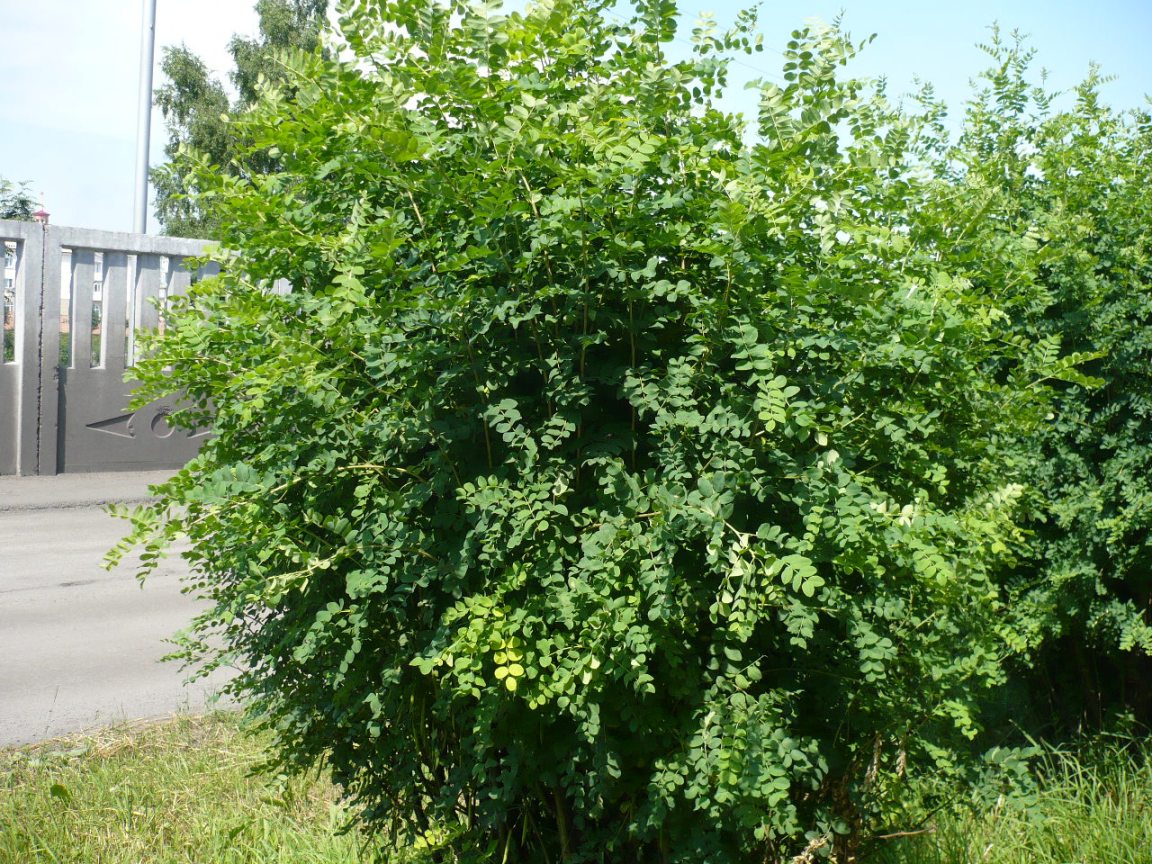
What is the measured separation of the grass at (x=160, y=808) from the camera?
354 centimetres

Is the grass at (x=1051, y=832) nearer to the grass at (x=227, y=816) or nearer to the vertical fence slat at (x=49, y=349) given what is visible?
the grass at (x=227, y=816)

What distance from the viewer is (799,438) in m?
2.35

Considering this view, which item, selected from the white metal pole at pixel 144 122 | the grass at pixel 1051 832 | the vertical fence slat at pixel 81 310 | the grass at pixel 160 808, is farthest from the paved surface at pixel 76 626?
the white metal pole at pixel 144 122

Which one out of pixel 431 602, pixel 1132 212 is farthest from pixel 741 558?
pixel 1132 212

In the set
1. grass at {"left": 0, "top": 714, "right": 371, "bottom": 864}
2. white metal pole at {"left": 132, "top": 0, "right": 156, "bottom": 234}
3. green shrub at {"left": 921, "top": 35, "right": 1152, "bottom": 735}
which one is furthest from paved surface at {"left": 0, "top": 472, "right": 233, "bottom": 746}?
white metal pole at {"left": 132, "top": 0, "right": 156, "bottom": 234}

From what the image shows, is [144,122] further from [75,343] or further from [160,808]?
[160,808]

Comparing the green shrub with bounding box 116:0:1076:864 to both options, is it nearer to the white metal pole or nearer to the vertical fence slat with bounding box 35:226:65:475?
the vertical fence slat with bounding box 35:226:65:475

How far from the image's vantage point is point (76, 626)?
7.25 metres

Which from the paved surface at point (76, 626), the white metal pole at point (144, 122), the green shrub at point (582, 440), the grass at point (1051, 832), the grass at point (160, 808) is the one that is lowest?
Answer: the paved surface at point (76, 626)

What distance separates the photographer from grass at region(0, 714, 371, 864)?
3.54 m

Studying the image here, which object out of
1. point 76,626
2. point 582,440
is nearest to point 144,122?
point 76,626

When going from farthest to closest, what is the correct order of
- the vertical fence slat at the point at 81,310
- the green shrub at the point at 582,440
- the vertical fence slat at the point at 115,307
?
the vertical fence slat at the point at 115,307 < the vertical fence slat at the point at 81,310 < the green shrub at the point at 582,440

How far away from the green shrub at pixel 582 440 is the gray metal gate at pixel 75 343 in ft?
34.8

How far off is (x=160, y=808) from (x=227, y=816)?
10.8 inches
